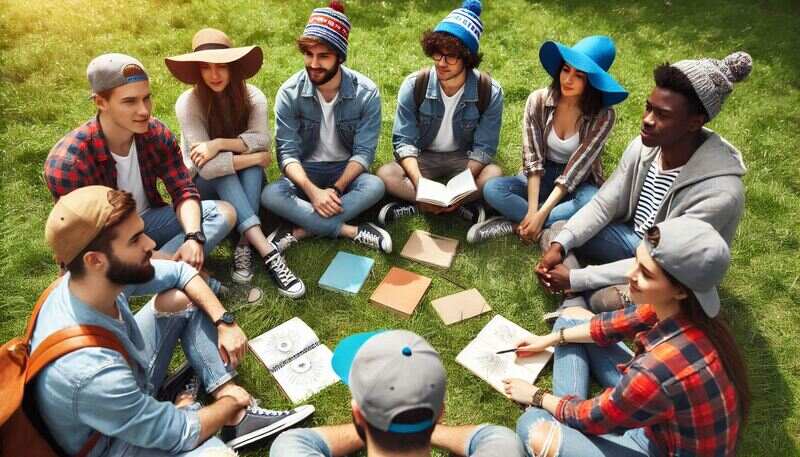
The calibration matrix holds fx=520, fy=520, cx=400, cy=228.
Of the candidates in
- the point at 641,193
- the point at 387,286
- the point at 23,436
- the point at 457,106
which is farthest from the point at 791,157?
the point at 23,436

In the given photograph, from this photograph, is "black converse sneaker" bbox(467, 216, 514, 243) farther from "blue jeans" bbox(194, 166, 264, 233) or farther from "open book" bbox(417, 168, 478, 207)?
"blue jeans" bbox(194, 166, 264, 233)

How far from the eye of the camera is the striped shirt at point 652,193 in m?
3.57

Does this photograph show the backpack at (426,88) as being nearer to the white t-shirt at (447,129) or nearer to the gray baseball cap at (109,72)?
the white t-shirt at (447,129)

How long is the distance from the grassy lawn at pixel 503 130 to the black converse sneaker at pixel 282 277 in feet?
0.30

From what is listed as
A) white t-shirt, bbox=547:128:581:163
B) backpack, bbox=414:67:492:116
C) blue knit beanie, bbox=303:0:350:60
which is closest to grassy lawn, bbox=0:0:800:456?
white t-shirt, bbox=547:128:581:163

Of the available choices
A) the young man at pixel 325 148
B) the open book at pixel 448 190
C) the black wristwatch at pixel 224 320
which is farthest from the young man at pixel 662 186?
the black wristwatch at pixel 224 320

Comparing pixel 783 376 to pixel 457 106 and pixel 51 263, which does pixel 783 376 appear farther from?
pixel 51 263

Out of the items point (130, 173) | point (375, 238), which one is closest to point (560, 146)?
point (375, 238)

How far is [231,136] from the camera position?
4344mm

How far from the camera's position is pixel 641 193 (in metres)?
3.81

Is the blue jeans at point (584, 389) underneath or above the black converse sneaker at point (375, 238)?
above

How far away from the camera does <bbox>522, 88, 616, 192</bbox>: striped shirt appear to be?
166 inches

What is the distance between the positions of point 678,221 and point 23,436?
2.87m

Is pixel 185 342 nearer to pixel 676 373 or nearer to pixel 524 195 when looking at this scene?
pixel 676 373
